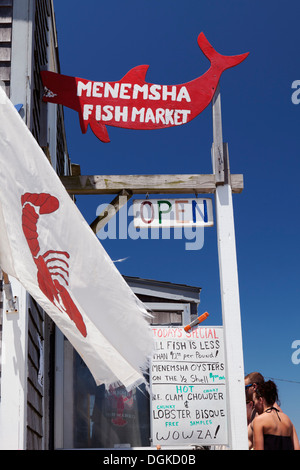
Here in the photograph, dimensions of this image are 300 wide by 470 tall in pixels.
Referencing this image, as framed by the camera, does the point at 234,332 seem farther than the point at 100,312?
Yes

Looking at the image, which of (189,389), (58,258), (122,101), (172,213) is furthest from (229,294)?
(58,258)

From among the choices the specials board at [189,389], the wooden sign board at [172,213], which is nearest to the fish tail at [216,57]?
the wooden sign board at [172,213]

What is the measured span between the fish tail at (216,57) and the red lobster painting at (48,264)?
11.3 ft

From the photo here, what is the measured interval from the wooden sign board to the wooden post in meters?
0.12

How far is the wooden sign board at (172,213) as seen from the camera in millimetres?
4961

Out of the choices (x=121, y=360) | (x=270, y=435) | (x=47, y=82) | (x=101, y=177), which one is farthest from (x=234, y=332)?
(x=47, y=82)

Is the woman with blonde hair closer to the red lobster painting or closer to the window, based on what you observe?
the red lobster painting

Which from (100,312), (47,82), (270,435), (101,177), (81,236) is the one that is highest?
(47,82)

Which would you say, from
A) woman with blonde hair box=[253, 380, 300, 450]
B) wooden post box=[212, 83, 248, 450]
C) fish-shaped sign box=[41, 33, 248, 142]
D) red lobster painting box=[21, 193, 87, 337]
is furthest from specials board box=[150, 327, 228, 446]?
red lobster painting box=[21, 193, 87, 337]

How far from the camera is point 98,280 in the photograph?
7.63 ft

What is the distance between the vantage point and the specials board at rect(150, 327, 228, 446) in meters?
6.03

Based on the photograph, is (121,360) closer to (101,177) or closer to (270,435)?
(270,435)

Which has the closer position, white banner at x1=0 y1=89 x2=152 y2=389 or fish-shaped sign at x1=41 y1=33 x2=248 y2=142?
white banner at x1=0 y1=89 x2=152 y2=389

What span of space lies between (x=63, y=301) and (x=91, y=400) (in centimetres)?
493
